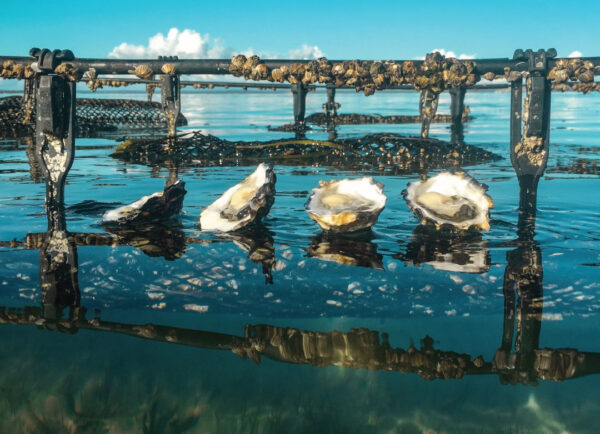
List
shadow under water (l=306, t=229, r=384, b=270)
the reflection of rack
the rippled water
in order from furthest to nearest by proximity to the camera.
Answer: shadow under water (l=306, t=229, r=384, b=270)
the reflection of rack
the rippled water

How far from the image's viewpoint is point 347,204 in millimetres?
3186

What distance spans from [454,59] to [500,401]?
2.20m

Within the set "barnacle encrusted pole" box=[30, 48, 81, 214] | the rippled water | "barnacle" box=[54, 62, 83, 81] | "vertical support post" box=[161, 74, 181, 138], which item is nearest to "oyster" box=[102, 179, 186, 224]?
the rippled water

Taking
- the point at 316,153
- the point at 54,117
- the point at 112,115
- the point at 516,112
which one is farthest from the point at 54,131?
the point at 112,115

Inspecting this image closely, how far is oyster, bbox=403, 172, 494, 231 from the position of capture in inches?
118

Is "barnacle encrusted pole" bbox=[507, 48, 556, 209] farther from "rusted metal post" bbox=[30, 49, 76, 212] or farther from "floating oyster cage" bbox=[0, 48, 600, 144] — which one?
"rusted metal post" bbox=[30, 49, 76, 212]

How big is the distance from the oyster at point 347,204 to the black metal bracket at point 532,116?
30.0 inches

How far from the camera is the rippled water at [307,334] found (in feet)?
4.48

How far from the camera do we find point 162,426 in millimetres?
1332

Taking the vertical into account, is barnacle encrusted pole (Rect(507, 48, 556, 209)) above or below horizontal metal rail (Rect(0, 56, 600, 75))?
below

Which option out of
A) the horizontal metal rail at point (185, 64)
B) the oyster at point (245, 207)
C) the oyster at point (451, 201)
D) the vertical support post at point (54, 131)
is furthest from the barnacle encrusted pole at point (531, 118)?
the vertical support post at point (54, 131)

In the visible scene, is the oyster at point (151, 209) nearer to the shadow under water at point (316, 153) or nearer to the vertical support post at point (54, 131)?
the vertical support post at point (54, 131)

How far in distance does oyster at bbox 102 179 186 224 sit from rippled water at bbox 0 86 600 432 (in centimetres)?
16

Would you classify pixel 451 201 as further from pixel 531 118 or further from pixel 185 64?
pixel 185 64
